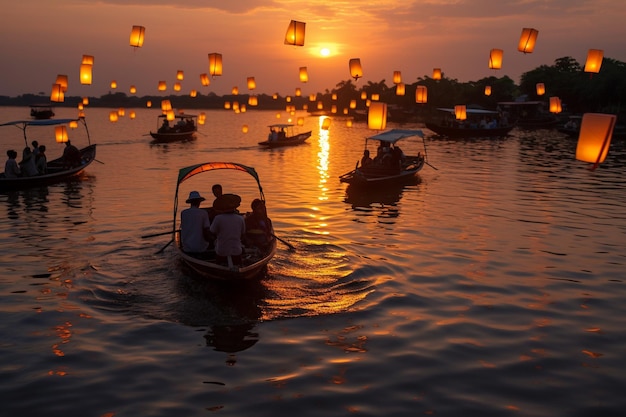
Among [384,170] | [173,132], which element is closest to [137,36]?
[384,170]

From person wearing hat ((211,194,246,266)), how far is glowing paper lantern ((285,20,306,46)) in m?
10.5

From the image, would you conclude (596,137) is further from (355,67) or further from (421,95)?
(421,95)

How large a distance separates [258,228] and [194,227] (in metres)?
1.46

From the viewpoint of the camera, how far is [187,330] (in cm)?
834

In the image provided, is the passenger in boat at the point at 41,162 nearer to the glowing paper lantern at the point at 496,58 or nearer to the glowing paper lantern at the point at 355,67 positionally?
the glowing paper lantern at the point at 355,67

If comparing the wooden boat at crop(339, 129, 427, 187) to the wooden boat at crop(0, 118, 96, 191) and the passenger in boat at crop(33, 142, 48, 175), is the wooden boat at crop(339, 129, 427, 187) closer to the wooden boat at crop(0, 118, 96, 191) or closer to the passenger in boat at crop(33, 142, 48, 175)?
the wooden boat at crop(0, 118, 96, 191)

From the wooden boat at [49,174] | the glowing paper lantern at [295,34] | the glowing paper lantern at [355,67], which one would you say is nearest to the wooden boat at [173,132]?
the wooden boat at [49,174]

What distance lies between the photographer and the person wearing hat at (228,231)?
9.54 meters

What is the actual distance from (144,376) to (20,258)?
6861 mm

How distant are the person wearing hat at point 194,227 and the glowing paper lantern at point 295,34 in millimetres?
9633

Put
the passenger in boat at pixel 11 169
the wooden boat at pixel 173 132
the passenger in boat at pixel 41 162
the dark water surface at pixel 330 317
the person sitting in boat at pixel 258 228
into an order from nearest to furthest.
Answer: the dark water surface at pixel 330 317
the person sitting in boat at pixel 258 228
the passenger in boat at pixel 11 169
the passenger in boat at pixel 41 162
the wooden boat at pixel 173 132

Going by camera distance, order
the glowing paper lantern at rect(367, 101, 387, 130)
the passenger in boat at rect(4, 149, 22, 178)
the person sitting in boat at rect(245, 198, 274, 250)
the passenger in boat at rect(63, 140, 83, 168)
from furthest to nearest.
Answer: the passenger in boat at rect(63, 140, 83, 168) → the glowing paper lantern at rect(367, 101, 387, 130) → the passenger in boat at rect(4, 149, 22, 178) → the person sitting in boat at rect(245, 198, 274, 250)

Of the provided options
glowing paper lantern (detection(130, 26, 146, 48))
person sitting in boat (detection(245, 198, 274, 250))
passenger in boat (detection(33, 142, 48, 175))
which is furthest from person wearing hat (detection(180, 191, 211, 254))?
passenger in boat (detection(33, 142, 48, 175))

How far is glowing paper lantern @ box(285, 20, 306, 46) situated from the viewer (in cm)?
1848
